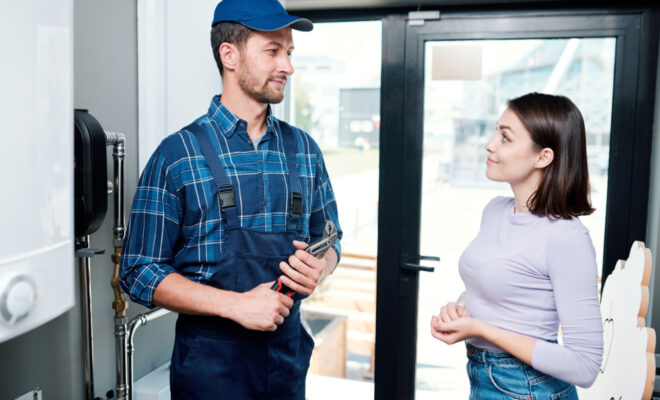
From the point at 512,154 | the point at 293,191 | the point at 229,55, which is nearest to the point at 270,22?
the point at 229,55

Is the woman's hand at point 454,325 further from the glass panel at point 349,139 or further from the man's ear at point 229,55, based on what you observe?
the glass panel at point 349,139

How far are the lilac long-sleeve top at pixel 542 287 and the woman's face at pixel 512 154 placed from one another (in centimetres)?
10

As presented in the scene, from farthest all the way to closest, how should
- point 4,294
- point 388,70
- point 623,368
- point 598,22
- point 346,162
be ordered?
point 346,162, point 388,70, point 598,22, point 623,368, point 4,294

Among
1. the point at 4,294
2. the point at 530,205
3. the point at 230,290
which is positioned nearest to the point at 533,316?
the point at 530,205

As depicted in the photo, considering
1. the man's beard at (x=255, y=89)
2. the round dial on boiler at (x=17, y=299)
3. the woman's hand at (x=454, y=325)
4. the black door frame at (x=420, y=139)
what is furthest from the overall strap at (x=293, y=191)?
the black door frame at (x=420, y=139)

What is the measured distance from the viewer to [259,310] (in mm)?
1199

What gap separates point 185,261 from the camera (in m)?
1.30

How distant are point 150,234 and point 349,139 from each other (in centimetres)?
129

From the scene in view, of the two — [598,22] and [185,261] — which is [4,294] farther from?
[598,22]

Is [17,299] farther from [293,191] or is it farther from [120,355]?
[120,355]

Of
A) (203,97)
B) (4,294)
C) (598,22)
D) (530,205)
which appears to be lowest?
(4,294)

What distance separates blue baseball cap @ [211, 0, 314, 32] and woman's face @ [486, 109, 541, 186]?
1.88 ft

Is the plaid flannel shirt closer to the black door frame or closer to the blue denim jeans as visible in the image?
the blue denim jeans

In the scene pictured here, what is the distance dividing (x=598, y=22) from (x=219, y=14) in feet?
4.74
